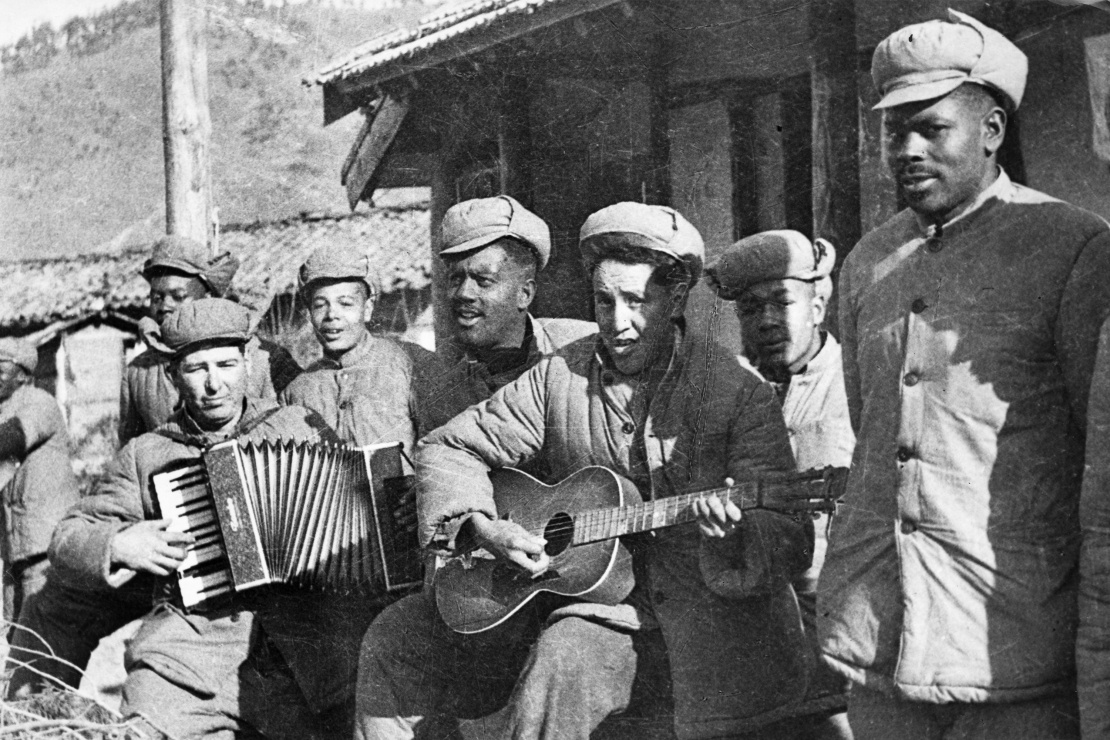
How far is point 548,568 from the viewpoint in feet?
13.4

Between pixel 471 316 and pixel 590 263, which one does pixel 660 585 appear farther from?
pixel 471 316

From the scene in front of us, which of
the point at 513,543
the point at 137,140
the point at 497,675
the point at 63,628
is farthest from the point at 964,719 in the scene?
the point at 137,140

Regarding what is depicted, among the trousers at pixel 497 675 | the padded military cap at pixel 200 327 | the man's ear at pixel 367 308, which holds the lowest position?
the trousers at pixel 497 675

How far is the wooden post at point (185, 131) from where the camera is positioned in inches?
338

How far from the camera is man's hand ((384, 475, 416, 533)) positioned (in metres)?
4.71

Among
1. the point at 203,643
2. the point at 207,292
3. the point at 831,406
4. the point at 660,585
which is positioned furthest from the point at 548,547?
the point at 207,292

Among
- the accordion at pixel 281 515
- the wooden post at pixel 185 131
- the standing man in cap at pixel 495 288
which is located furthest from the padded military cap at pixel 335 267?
the wooden post at pixel 185 131

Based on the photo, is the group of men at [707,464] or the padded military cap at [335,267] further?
the padded military cap at [335,267]

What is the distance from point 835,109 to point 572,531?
2.62 metres

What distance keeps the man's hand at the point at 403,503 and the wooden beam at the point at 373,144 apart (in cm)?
406

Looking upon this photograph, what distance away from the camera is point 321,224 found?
17391 millimetres

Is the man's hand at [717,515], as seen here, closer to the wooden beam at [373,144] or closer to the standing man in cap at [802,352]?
the standing man in cap at [802,352]

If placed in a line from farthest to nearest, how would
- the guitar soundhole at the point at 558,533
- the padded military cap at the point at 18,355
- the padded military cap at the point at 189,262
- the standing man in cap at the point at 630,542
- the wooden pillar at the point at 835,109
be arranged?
the padded military cap at the point at 18,355
the padded military cap at the point at 189,262
the wooden pillar at the point at 835,109
the guitar soundhole at the point at 558,533
the standing man in cap at the point at 630,542

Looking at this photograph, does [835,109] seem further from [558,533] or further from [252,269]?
[252,269]
